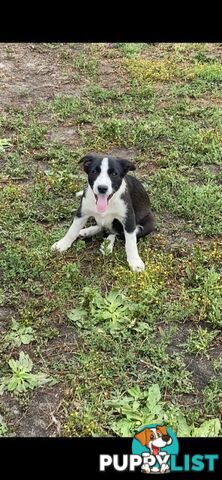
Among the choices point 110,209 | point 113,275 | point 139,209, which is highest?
point 110,209

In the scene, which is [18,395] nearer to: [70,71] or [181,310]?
[181,310]

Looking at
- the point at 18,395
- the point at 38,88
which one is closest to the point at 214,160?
the point at 38,88

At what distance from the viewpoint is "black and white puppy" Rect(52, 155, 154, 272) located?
5039mm

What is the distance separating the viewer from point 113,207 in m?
5.31

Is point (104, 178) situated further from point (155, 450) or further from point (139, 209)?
point (155, 450)

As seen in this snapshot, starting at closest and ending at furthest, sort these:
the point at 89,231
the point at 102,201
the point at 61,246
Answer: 1. the point at 102,201
2. the point at 61,246
3. the point at 89,231

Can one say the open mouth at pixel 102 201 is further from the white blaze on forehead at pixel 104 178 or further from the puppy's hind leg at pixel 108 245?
the puppy's hind leg at pixel 108 245

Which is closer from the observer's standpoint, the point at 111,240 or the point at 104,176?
the point at 104,176

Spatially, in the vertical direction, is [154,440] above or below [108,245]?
below

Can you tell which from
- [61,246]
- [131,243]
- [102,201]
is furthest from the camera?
[61,246]

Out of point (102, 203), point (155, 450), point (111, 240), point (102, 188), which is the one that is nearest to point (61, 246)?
point (111, 240)

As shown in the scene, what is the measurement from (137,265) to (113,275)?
0.25m

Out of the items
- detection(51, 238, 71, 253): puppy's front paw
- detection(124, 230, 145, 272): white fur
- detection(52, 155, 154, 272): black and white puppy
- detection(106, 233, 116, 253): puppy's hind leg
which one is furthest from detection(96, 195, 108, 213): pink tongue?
detection(51, 238, 71, 253): puppy's front paw

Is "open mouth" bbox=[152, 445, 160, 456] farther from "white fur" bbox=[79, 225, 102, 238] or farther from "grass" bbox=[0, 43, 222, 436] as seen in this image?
"white fur" bbox=[79, 225, 102, 238]
